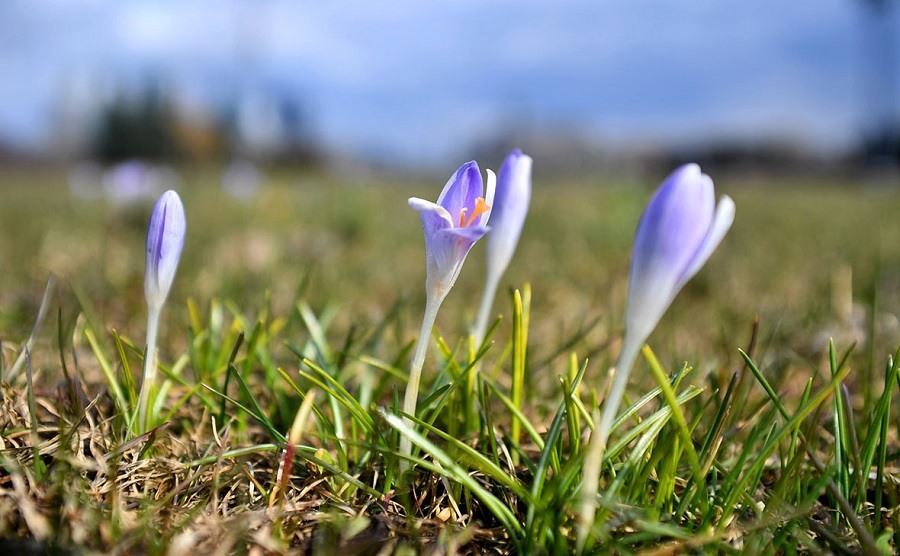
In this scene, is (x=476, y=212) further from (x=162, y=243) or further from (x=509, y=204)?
(x=162, y=243)

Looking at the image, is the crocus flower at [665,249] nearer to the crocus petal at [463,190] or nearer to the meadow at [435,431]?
the meadow at [435,431]

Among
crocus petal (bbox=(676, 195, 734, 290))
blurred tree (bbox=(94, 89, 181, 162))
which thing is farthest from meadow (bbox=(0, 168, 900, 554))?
blurred tree (bbox=(94, 89, 181, 162))

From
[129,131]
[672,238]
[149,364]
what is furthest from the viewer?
[129,131]

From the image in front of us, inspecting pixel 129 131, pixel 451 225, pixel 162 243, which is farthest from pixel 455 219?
pixel 129 131

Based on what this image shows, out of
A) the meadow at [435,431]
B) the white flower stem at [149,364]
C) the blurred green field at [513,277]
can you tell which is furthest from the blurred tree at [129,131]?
the white flower stem at [149,364]

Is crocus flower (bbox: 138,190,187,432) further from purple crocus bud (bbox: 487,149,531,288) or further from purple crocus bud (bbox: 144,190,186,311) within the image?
purple crocus bud (bbox: 487,149,531,288)

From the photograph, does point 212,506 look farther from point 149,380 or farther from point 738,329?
point 738,329

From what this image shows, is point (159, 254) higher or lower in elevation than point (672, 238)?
lower
